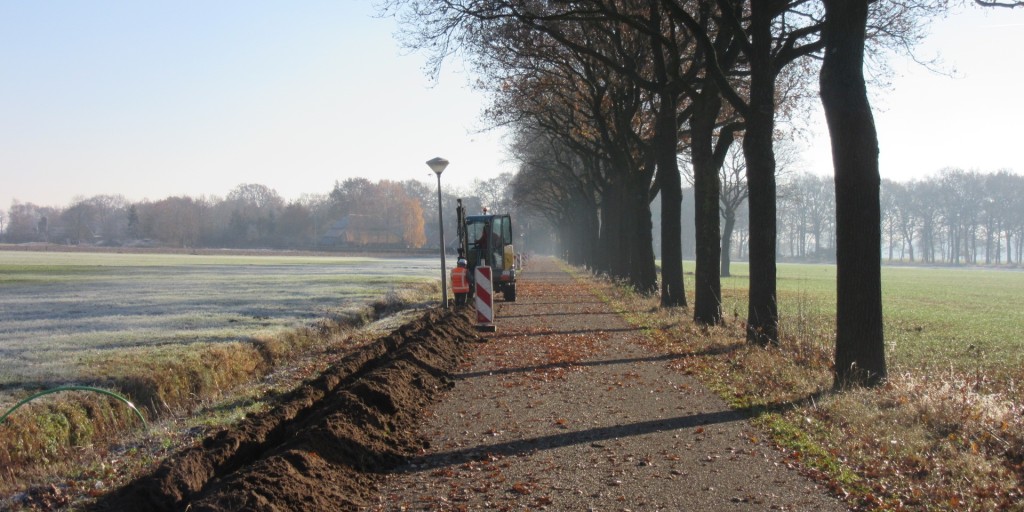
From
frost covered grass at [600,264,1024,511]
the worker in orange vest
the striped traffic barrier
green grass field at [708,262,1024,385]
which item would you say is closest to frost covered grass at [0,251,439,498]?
the worker in orange vest

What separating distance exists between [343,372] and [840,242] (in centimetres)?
671

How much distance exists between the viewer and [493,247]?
27641mm

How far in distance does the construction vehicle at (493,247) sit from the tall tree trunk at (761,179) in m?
12.8

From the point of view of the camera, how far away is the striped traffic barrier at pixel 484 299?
18.5 metres

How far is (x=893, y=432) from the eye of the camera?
727cm

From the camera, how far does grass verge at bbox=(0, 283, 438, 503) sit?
7.25 m

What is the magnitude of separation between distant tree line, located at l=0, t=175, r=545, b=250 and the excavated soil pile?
10565 cm

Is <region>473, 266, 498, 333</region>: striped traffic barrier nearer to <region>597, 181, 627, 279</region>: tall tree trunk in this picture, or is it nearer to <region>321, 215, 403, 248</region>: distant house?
<region>597, 181, 627, 279</region>: tall tree trunk

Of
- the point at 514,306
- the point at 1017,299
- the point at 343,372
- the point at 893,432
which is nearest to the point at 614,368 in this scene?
the point at 343,372

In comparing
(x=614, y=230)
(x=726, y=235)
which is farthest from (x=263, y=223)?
(x=614, y=230)

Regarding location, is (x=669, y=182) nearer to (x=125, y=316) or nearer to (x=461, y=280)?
(x=461, y=280)

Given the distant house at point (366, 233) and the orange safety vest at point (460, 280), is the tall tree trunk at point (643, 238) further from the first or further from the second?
the distant house at point (366, 233)

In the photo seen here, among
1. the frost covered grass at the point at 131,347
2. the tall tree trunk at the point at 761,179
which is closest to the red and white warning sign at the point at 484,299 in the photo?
the frost covered grass at the point at 131,347

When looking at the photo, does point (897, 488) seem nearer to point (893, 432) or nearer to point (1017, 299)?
point (893, 432)
